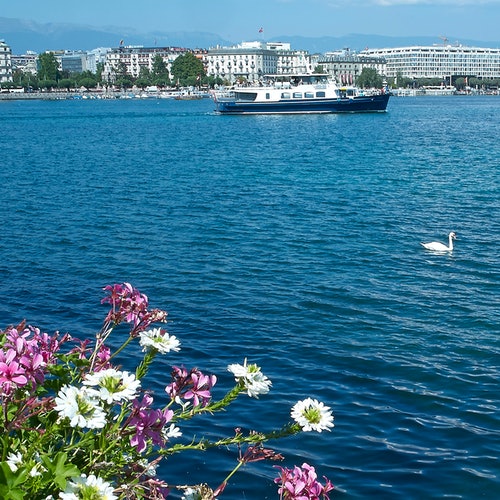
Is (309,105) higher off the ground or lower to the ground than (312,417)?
higher

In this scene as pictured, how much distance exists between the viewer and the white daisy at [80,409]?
357 cm

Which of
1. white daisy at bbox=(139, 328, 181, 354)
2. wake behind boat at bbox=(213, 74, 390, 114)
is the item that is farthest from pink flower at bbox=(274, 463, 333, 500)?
wake behind boat at bbox=(213, 74, 390, 114)

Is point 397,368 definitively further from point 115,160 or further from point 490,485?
point 115,160

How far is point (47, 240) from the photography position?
23.1m

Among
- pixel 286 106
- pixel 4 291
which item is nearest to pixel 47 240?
pixel 4 291

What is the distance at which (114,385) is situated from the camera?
12.1 feet

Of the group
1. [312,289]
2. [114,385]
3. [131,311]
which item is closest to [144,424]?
[114,385]

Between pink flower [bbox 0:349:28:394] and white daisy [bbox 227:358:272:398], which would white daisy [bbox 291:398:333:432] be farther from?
pink flower [bbox 0:349:28:394]

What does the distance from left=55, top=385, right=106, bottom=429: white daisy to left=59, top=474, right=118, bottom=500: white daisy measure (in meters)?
0.24

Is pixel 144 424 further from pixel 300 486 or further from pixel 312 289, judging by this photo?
pixel 312 289

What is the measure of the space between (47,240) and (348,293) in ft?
33.4

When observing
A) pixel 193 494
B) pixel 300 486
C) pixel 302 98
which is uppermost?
pixel 302 98

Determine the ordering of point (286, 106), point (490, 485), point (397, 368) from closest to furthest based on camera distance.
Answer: point (490, 485), point (397, 368), point (286, 106)

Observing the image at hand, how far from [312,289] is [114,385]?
1338 centimetres
